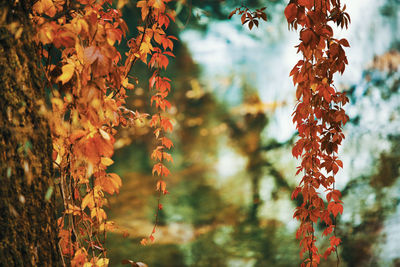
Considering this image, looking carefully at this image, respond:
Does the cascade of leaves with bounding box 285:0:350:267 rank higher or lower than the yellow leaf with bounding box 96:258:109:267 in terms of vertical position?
higher

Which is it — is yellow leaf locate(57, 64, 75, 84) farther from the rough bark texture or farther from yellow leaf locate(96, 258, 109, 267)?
yellow leaf locate(96, 258, 109, 267)

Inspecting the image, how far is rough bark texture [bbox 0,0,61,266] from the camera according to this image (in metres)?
0.75

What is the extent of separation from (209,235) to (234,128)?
3.23 feet

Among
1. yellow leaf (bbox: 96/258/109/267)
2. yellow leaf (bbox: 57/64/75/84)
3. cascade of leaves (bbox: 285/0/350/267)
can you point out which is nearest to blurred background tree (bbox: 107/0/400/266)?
cascade of leaves (bbox: 285/0/350/267)

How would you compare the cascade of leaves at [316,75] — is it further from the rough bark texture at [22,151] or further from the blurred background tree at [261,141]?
the blurred background tree at [261,141]

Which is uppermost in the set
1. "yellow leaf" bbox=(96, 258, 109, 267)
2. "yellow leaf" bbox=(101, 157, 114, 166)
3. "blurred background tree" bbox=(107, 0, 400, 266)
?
"blurred background tree" bbox=(107, 0, 400, 266)

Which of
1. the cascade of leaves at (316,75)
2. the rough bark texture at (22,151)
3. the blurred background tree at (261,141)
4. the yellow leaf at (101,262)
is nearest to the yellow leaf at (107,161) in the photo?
the rough bark texture at (22,151)

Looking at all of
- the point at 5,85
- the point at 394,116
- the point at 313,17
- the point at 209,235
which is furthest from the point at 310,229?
the point at 394,116

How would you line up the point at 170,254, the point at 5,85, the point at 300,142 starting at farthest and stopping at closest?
the point at 170,254, the point at 300,142, the point at 5,85

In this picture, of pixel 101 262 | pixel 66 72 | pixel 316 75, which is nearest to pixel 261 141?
pixel 316 75

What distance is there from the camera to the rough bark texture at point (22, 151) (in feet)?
2.45

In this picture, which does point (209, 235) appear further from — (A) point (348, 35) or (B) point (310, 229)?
(A) point (348, 35)

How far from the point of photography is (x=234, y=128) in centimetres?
313

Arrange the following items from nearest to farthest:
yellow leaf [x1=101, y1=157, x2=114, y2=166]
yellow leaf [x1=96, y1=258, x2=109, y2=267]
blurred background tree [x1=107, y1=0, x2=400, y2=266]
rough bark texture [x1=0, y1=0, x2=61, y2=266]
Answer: rough bark texture [x1=0, y1=0, x2=61, y2=266]
yellow leaf [x1=101, y1=157, x2=114, y2=166]
yellow leaf [x1=96, y1=258, x2=109, y2=267]
blurred background tree [x1=107, y1=0, x2=400, y2=266]
